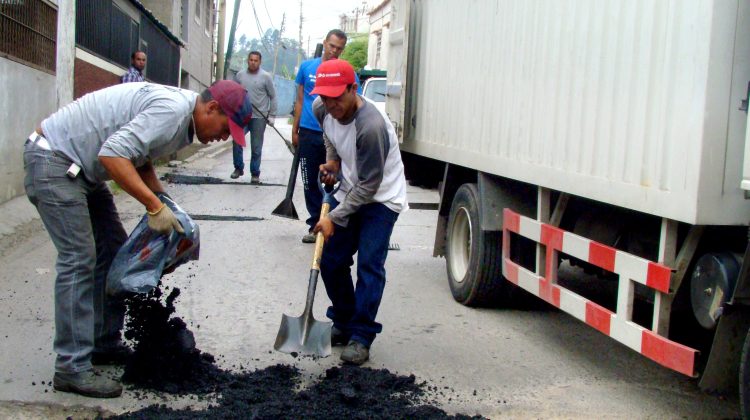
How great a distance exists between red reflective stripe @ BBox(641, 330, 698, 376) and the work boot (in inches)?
99.5

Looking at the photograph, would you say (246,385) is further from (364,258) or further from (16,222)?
(16,222)

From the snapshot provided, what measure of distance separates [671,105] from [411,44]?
442 centimetres

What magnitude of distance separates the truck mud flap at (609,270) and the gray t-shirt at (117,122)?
87.7 inches

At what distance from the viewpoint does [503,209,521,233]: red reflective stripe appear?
5691 mm

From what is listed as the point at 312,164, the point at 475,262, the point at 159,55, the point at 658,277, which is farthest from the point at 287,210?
the point at 159,55

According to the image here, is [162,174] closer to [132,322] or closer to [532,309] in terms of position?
[532,309]

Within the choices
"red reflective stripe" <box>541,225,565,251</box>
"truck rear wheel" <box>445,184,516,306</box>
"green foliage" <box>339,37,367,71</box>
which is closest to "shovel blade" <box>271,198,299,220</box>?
"truck rear wheel" <box>445,184,516,306</box>

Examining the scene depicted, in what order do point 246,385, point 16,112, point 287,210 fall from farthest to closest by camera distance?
point 16,112, point 287,210, point 246,385

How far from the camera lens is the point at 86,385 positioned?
4078 mm

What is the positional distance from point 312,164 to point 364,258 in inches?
133

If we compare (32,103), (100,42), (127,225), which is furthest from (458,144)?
(100,42)

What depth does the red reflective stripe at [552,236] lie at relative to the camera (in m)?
5.05

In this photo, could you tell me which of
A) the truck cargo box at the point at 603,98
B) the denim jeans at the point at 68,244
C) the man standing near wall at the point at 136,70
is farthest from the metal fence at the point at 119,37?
the denim jeans at the point at 68,244

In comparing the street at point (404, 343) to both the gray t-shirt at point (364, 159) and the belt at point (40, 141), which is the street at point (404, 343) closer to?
the gray t-shirt at point (364, 159)
